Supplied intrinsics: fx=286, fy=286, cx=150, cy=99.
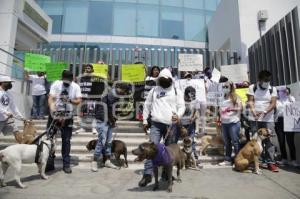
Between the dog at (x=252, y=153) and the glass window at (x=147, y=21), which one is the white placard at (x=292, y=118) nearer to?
the dog at (x=252, y=153)

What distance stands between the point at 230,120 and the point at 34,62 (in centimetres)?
666

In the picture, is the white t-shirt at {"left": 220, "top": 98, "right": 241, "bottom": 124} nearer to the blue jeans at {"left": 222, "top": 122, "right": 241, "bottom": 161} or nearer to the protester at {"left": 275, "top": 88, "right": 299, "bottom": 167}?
the blue jeans at {"left": 222, "top": 122, "right": 241, "bottom": 161}

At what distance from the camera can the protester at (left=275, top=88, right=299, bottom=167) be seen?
646 centimetres

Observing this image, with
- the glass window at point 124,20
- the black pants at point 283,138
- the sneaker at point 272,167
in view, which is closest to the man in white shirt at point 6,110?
the sneaker at point 272,167

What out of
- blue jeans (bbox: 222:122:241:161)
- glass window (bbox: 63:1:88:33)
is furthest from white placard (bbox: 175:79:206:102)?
glass window (bbox: 63:1:88:33)

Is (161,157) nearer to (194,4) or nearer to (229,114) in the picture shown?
(229,114)

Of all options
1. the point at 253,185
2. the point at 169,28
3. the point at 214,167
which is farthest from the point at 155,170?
the point at 169,28

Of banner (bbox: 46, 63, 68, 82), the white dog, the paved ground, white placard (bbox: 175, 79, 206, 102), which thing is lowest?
the paved ground

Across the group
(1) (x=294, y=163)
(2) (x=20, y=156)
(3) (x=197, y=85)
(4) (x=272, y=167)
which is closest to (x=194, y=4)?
(3) (x=197, y=85)

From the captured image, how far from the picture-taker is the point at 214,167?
21.2 feet

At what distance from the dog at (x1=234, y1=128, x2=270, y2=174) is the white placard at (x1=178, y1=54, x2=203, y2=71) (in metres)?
4.16

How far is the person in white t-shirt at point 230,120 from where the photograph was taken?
6.39 m

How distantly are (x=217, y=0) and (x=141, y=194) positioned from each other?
22.5 metres

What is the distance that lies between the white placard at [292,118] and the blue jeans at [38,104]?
7.24 m
